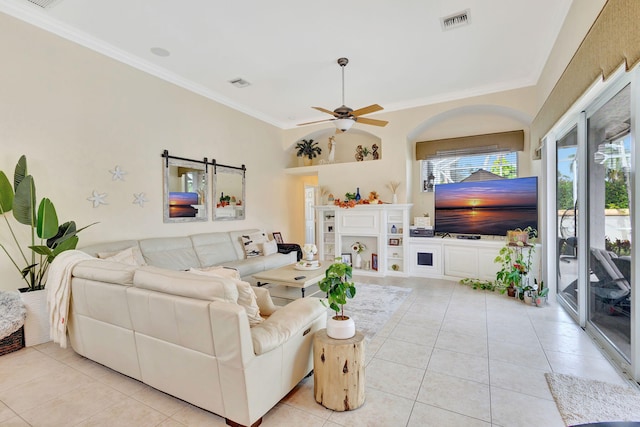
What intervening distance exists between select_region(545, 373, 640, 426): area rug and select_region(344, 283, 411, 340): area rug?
1533 mm

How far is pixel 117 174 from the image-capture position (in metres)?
4.00

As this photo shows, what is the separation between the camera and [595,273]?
9.79ft

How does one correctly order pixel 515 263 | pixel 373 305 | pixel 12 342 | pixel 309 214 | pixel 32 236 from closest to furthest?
pixel 12 342 → pixel 32 236 → pixel 373 305 → pixel 515 263 → pixel 309 214

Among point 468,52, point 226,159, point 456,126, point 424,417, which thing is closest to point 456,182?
point 456,126

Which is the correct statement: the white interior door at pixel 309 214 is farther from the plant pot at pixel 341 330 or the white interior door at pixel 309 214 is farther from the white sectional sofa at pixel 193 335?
the plant pot at pixel 341 330

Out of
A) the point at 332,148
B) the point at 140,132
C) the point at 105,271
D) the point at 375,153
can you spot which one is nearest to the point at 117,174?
the point at 140,132

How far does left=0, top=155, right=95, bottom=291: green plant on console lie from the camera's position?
297 cm

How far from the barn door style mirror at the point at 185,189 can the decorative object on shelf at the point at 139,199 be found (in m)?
0.33

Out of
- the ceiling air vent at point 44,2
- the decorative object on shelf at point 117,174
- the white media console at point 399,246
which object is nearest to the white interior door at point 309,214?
the white media console at point 399,246

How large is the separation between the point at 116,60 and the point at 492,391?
544cm

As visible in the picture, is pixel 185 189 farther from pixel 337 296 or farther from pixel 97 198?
pixel 337 296

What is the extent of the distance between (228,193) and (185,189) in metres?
0.91

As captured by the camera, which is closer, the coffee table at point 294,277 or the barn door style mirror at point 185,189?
the coffee table at point 294,277

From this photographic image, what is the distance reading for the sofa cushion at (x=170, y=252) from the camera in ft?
13.5
